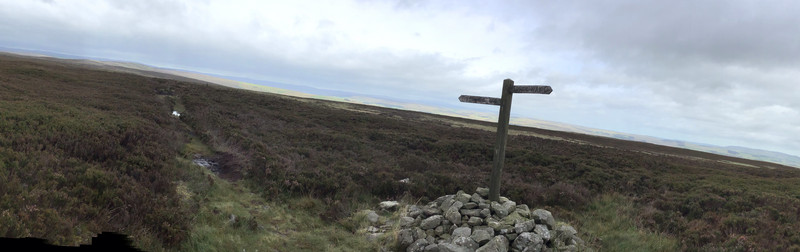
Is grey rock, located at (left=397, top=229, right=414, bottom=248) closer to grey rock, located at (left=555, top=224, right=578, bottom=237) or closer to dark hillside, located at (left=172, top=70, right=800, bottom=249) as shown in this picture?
dark hillside, located at (left=172, top=70, right=800, bottom=249)

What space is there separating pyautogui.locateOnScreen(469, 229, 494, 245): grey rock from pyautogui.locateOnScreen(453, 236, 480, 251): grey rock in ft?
0.34

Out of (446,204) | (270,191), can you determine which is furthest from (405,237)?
(270,191)

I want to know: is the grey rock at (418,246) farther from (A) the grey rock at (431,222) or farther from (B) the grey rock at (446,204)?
(B) the grey rock at (446,204)

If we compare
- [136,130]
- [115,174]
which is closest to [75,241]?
[115,174]

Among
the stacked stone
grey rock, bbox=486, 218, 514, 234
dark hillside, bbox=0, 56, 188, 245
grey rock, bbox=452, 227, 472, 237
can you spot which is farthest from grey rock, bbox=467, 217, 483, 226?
dark hillside, bbox=0, 56, 188, 245

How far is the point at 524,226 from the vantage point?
276 inches

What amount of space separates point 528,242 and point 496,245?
0.76 metres

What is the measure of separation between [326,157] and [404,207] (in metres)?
6.87

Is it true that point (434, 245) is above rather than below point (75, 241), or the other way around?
below

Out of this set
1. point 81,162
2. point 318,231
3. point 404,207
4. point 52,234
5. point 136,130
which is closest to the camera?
point 52,234

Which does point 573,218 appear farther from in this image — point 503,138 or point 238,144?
point 238,144

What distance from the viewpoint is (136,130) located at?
11.5 metres

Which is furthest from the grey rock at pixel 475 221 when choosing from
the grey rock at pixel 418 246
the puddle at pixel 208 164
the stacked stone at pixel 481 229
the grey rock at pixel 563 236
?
the puddle at pixel 208 164

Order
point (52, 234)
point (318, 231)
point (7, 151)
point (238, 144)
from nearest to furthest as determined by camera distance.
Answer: point (52, 234)
point (7, 151)
point (318, 231)
point (238, 144)
